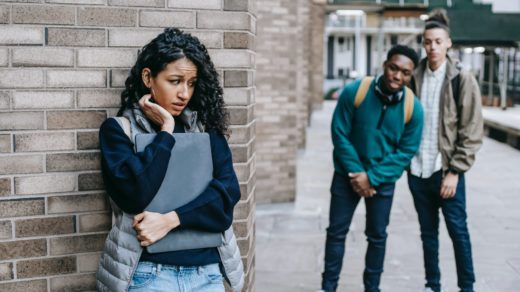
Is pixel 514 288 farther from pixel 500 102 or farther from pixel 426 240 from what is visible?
pixel 500 102

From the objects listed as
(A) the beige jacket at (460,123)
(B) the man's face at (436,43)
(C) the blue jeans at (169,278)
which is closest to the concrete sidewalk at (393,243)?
(A) the beige jacket at (460,123)

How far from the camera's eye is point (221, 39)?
10.3ft

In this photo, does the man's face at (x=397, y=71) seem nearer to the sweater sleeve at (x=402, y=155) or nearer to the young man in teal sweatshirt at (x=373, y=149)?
the young man in teal sweatshirt at (x=373, y=149)

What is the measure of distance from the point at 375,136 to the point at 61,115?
2231 millimetres

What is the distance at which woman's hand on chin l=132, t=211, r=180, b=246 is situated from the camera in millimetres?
2400

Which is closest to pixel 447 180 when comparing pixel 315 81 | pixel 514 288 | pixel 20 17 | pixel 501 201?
pixel 514 288

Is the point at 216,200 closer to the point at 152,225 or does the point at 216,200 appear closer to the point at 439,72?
the point at 152,225

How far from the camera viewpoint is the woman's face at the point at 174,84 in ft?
8.27

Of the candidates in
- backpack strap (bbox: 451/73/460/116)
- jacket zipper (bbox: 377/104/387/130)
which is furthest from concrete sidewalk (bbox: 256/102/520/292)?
backpack strap (bbox: 451/73/460/116)

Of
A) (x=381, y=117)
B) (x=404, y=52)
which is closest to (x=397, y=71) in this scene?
(x=404, y=52)

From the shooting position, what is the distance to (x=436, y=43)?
14.7ft

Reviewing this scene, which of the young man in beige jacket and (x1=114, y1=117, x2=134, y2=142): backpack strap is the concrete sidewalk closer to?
the young man in beige jacket

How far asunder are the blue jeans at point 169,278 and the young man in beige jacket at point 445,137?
8.09 ft

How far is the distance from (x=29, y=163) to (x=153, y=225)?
2.75ft
